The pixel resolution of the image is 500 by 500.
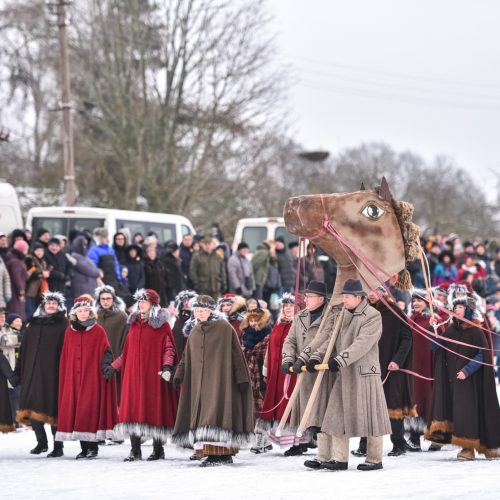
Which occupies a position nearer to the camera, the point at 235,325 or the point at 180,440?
the point at 180,440

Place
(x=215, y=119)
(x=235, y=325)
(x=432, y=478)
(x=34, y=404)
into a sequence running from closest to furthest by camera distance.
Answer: (x=432, y=478) < (x=34, y=404) < (x=235, y=325) < (x=215, y=119)

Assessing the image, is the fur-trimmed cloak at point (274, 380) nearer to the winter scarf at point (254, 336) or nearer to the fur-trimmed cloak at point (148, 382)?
the winter scarf at point (254, 336)

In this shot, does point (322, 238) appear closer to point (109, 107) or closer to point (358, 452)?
point (358, 452)

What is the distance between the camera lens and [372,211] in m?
13.2

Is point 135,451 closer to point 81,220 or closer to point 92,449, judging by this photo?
point 92,449

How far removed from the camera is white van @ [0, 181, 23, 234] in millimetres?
22891

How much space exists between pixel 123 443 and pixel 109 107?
22.9 meters

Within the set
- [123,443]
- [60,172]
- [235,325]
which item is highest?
[60,172]

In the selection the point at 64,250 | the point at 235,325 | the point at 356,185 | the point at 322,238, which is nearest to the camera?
the point at 322,238

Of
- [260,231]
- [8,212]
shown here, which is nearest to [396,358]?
[8,212]

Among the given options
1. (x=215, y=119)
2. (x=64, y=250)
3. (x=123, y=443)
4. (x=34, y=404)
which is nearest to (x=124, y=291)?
(x=64, y=250)

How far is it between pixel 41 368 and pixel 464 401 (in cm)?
438

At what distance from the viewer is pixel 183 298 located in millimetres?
15055

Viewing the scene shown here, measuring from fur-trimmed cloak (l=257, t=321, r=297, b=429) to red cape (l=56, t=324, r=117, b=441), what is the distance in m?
1.57
